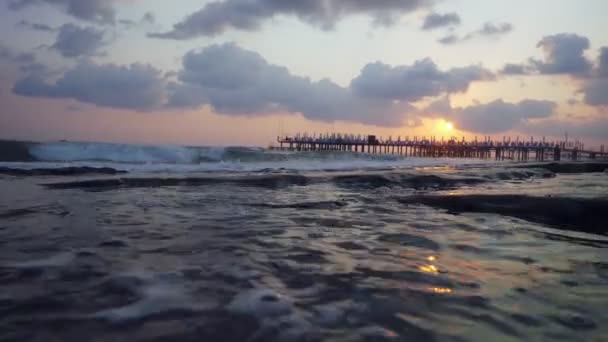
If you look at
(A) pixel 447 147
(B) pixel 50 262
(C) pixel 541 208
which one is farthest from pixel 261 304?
(A) pixel 447 147

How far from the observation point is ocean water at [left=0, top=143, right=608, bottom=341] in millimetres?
1870

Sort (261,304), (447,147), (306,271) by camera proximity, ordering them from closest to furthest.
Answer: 1. (261,304)
2. (306,271)
3. (447,147)

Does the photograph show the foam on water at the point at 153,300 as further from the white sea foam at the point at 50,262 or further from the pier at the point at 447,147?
the pier at the point at 447,147

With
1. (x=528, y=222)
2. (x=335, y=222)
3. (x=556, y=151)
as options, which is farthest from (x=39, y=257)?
(x=556, y=151)

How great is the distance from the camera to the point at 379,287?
95.0 inches

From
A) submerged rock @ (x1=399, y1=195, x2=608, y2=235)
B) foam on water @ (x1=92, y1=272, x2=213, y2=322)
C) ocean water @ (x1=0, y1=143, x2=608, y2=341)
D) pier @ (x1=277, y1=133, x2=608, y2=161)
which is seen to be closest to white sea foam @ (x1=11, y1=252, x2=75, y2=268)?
ocean water @ (x1=0, y1=143, x2=608, y2=341)

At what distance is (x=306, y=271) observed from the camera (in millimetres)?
2729

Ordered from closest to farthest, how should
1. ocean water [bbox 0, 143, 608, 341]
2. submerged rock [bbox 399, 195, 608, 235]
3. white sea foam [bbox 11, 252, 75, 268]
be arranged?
ocean water [bbox 0, 143, 608, 341] → white sea foam [bbox 11, 252, 75, 268] → submerged rock [bbox 399, 195, 608, 235]

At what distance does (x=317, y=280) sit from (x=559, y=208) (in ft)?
13.9

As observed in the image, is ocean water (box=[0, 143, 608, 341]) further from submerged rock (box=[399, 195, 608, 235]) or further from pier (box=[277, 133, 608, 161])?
pier (box=[277, 133, 608, 161])

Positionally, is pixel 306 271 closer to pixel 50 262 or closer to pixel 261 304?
pixel 261 304

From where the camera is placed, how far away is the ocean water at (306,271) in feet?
6.14

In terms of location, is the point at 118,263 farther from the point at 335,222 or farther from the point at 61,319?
the point at 335,222

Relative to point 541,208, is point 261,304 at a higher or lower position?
lower
